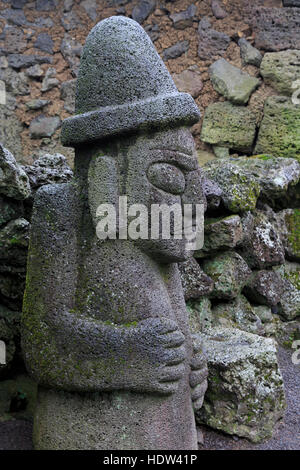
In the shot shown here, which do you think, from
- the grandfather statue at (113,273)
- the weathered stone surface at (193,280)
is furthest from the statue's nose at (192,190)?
the weathered stone surface at (193,280)

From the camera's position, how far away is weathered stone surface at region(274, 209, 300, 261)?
11.3ft

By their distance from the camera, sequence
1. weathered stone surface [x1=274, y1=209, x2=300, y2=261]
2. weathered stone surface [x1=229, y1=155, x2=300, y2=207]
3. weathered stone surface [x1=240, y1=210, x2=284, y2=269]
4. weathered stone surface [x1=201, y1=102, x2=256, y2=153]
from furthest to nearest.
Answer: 1. weathered stone surface [x1=201, y1=102, x2=256, y2=153]
2. weathered stone surface [x1=274, y1=209, x2=300, y2=261]
3. weathered stone surface [x1=229, y1=155, x2=300, y2=207]
4. weathered stone surface [x1=240, y1=210, x2=284, y2=269]

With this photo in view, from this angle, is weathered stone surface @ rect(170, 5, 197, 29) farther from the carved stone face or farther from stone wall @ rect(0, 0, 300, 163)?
the carved stone face

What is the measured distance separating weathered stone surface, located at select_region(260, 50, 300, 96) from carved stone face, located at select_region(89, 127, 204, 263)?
274 centimetres

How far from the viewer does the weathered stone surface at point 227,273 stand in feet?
9.57

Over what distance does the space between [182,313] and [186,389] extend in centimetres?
27

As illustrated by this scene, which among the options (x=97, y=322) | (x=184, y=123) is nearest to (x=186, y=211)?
(x=184, y=123)

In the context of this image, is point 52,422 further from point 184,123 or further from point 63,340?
point 184,123

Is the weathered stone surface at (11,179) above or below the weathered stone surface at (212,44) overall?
below

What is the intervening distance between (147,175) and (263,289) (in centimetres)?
174

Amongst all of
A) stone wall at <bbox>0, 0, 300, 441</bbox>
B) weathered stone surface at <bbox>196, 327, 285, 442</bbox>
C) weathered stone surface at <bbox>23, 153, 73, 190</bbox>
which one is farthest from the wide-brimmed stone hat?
weathered stone surface at <bbox>196, 327, 285, 442</bbox>

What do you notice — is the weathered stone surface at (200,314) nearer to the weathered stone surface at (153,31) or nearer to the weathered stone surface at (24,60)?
the weathered stone surface at (153,31)

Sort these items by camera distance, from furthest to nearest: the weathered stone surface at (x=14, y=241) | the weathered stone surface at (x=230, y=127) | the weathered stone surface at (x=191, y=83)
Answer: the weathered stone surface at (x=191, y=83), the weathered stone surface at (x=230, y=127), the weathered stone surface at (x=14, y=241)

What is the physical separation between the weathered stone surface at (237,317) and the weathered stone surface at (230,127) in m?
1.63
